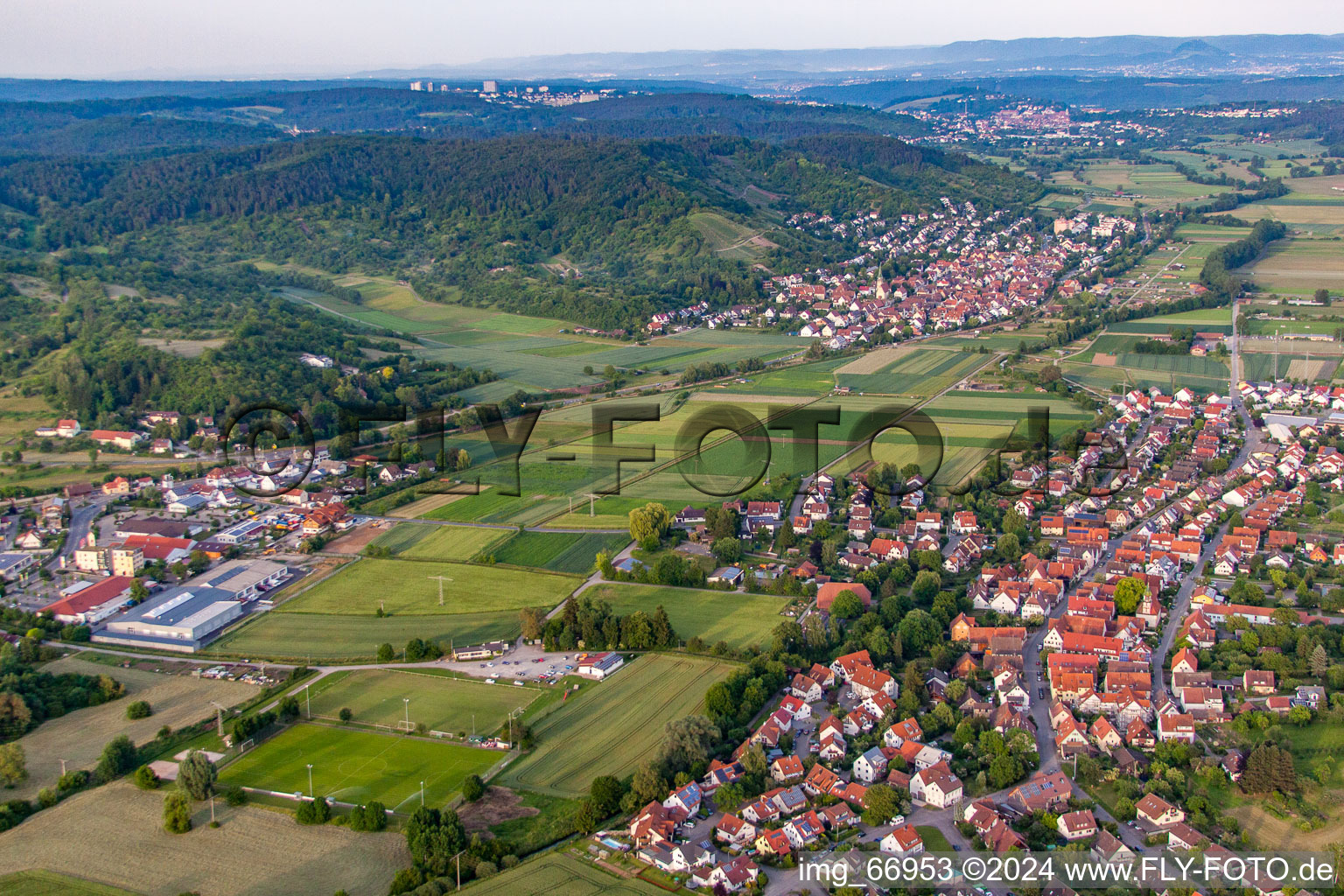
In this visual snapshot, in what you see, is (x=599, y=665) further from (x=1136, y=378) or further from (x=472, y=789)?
(x=1136, y=378)

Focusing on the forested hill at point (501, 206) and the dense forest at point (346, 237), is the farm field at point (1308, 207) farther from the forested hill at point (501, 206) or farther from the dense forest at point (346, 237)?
the dense forest at point (346, 237)

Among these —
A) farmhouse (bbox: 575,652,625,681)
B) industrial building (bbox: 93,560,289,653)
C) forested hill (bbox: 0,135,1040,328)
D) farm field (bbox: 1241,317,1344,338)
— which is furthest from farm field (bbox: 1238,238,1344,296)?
industrial building (bbox: 93,560,289,653)

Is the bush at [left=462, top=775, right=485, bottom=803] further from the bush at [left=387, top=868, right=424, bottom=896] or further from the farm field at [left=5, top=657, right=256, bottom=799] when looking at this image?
the farm field at [left=5, top=657, right=256, bottom=799]

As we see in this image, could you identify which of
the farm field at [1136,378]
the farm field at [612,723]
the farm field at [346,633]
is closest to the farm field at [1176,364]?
the farm field at [1136,378]

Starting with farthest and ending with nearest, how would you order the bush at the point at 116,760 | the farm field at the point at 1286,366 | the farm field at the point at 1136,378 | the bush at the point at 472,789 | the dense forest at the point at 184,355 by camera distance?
the farm field at the point at 1286,366
the farm field at the point at 1136,378
the dense forest at the point at 184,355
the bush at the point at 116,760
the bush at the point at 472,789

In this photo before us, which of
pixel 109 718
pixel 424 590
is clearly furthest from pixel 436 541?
pixel 109 718

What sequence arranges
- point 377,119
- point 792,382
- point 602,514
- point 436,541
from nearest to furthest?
1. point 436,541
2. point 602,514
3. point 792,382
4. point 377,119
